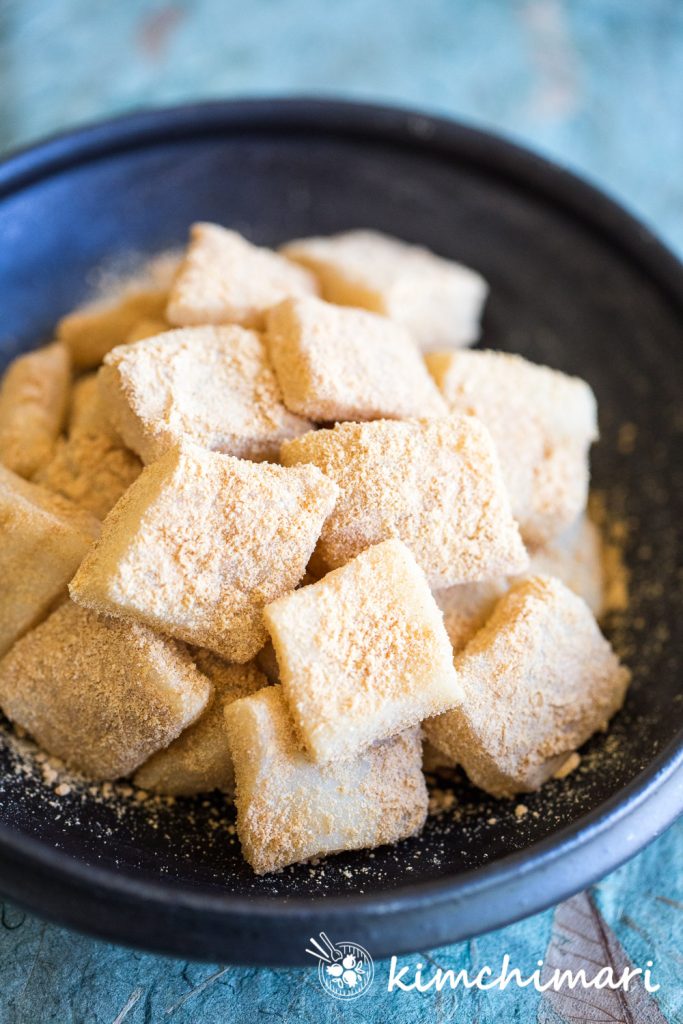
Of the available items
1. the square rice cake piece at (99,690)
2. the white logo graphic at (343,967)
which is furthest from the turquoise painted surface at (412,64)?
the white logo graphic at (343,967)

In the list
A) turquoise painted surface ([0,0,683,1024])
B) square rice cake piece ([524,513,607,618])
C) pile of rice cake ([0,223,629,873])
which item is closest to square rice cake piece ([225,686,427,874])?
pile of rice cake ([0,223,629,873])

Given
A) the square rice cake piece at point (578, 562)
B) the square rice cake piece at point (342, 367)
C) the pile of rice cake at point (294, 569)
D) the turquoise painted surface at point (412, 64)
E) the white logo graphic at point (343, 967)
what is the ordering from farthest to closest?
the turquoise painted surface at point (412, 64), the square rice cake piece at point (578, 562), the square rice cake piece at point (342, 367), the pile of rice cake at point (294, 569), the white logo graphic at point (343, 967)

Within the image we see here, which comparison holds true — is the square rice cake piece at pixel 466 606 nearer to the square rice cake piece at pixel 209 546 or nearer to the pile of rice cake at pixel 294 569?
the pile of rice cake at pixel 294 569

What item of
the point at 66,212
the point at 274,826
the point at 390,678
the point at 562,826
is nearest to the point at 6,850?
the point at 274,826

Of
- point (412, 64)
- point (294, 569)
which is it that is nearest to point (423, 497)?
point (294, 569)

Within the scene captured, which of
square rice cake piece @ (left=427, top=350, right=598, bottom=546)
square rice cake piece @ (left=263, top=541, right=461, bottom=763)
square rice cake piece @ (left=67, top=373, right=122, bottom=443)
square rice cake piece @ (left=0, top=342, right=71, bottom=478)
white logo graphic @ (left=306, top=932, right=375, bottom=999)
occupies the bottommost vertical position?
white logo graphic @ (left=306, top=932, right=375, bottom=999)
